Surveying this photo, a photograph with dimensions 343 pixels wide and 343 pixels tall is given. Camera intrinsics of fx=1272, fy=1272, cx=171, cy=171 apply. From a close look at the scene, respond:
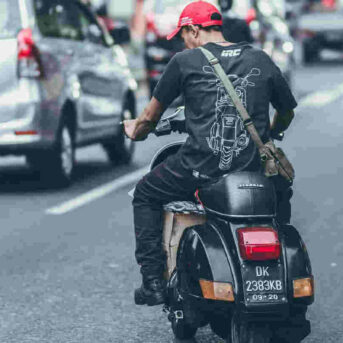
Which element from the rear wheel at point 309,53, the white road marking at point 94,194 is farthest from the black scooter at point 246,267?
the rear wheel at point 309,53

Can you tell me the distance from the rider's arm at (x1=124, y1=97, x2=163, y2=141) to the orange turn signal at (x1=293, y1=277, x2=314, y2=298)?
1033 mm

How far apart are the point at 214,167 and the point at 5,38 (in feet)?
18.8

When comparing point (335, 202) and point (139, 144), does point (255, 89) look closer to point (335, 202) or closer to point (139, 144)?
point (335, 202)

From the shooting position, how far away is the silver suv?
35.0 ft

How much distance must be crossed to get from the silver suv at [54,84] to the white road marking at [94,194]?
0.42 metres

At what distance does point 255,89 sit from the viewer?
5.32 meters

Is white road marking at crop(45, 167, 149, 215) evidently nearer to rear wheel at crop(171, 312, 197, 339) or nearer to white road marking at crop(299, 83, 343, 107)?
rear wheel at crop(171, 312, 197, 339)

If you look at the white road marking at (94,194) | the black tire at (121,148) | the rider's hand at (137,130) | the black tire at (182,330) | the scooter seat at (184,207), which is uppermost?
the rider's hand at (137,130)

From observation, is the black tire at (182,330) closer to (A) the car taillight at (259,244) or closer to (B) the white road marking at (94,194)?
(A) the car taillight at (259,244)

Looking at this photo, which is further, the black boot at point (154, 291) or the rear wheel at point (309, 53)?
the rear wheel at point (309, 53)

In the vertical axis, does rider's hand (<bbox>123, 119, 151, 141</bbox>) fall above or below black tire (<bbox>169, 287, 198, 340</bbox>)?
above

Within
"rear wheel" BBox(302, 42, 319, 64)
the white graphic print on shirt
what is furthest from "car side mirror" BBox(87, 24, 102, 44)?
"rear wheel" BBox(302, 42, 319, 64)

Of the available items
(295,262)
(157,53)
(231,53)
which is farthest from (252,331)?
(157,53)

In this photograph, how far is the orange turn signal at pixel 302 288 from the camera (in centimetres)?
491
